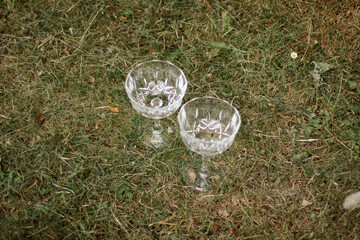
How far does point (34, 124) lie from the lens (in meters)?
2.63

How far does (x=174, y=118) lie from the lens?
2680 millimetres

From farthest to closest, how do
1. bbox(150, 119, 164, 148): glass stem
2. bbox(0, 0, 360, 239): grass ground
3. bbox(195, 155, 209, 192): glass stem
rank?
bbox(150, 119, 164, 148): glass stem → bbox(195, 155, 209, 192): glass stem → bbox(0, 0, 360, 239): grass ground

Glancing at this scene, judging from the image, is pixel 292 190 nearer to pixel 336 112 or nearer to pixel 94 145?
pixel 336 112

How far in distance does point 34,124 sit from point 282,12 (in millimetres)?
2286

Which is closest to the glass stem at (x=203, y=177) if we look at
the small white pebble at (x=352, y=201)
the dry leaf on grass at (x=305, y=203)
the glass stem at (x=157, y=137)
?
the glass stem at (x=157, y=137)

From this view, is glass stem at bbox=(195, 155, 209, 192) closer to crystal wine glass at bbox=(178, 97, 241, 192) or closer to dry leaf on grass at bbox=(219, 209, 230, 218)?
crystal wine glass at bbox=(178, 97, 241, 192)

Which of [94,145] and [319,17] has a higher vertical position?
[319,17]

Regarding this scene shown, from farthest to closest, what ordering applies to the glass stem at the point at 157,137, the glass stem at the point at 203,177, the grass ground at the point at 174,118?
the glass stem at the point at 157,137, the glass stem at the point at 203,177, the grass ground at the point at 174,118

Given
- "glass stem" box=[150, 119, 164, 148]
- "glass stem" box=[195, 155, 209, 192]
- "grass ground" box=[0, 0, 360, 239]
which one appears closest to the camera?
"grass ground" box=[0, 0, 360, 239]

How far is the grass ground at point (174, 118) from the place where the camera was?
2.21 metres

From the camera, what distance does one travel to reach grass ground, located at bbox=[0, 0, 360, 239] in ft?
7.27

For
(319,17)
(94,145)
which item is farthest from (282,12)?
(94,145)

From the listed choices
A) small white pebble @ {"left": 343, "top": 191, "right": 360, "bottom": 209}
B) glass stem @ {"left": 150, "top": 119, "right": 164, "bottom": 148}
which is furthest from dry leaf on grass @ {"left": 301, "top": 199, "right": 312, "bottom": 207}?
Result: glass stem @ {"left": 150, "top": 119, "right": 164, "bottom": 148}

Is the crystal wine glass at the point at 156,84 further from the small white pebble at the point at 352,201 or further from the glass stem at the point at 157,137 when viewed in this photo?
the small white pebble at the point at 352,201
